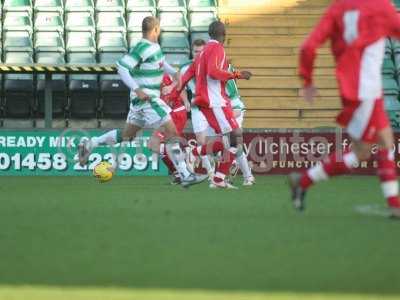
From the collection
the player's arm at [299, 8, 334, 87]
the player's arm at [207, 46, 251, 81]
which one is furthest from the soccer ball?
the player's arm at [299, 8, 334, 87]

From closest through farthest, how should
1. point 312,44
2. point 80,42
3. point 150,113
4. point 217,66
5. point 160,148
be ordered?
point 312,44
point 150,113
point 217,66
point 160,148
point 80,42

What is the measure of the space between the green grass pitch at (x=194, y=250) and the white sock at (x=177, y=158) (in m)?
3.17

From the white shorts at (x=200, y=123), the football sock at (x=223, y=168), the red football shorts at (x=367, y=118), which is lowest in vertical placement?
the football sock at (x=223, y=168)

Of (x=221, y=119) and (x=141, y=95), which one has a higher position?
(x=141, y=95)

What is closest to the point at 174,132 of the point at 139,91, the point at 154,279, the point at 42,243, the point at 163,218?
the point at 139,91

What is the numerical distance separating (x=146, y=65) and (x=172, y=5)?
923cm

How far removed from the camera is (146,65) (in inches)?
567

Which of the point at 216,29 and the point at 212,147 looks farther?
the point at 212,147

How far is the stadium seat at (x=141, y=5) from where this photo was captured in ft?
76.4

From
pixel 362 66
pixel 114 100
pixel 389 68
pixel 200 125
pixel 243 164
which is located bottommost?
pixel 243 164

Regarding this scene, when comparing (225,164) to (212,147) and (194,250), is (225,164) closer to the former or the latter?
(212,147)

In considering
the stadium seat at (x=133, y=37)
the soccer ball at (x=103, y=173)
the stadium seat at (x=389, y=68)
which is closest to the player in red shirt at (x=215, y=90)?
the soccer ball at (x=103, y=173)

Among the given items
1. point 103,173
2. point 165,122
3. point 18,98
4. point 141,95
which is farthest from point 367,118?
point 18,98

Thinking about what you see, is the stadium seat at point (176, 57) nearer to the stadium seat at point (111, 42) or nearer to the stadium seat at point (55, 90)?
the stadium seat at point (111, 42)
